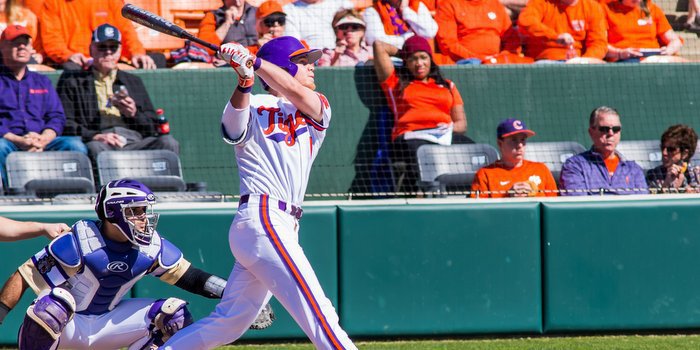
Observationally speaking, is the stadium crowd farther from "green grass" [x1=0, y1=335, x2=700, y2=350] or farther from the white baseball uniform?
the white baseball uniform

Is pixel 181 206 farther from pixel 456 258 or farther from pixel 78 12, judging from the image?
pixel 78 12

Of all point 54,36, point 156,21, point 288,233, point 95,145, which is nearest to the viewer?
point 288,233

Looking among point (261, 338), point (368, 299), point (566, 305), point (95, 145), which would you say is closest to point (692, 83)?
point (566, 305)

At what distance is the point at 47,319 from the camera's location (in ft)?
13.5

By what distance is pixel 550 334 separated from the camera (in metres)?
6.17

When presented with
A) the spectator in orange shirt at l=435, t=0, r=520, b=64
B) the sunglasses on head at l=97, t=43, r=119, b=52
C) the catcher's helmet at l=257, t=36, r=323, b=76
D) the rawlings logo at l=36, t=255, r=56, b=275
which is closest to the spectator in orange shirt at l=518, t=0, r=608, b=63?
the spectator in orange shirt at l=435, t=0, r=520, b=64

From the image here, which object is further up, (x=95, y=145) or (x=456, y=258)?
(x=95, y=145)

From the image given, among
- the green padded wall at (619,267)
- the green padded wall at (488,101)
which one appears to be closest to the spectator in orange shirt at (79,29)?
the green padded wall at (488,101)

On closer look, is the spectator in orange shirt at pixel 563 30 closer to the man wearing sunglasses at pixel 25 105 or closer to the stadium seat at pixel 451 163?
the stadium seat at pixel 451 163

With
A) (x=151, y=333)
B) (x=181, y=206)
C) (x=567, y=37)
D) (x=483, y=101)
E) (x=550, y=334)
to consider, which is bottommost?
(x=550, y=334)

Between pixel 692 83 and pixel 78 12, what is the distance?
16.6ft

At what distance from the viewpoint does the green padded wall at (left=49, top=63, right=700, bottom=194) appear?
769 centimetres

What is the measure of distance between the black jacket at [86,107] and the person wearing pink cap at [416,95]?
71.5 inches

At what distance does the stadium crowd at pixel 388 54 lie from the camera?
22.2 feet
